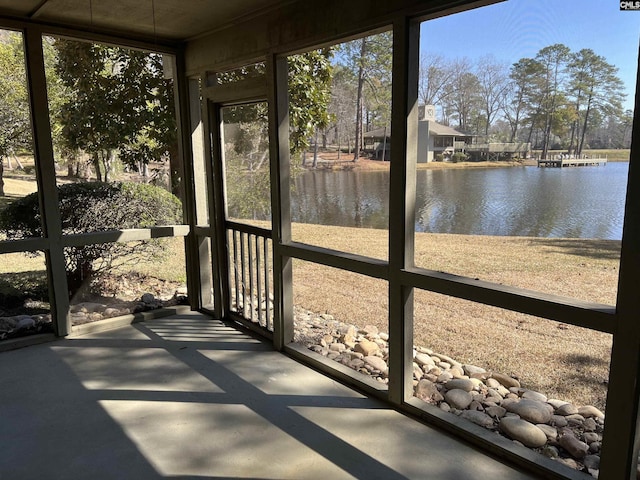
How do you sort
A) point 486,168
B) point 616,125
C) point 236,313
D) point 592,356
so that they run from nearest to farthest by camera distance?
point 616,125 < point 486,168 < point 592,356 < point 236,313

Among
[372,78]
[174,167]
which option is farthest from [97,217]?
[372,78]

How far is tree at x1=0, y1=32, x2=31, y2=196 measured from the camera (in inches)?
165

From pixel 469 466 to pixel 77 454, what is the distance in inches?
77.1

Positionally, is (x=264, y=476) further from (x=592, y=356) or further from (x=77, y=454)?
(x=592, y=356)

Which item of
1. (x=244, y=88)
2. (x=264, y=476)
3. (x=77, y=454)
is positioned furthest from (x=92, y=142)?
(x=264, y=476)

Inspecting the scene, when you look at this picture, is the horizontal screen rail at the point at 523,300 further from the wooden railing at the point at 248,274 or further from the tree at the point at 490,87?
the wooden railing at the point at 248,274

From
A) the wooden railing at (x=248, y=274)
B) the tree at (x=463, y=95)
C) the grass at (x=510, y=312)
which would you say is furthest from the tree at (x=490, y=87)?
the wooden railing at (x=248, y=274)

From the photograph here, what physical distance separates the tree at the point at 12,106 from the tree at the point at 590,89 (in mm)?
4054

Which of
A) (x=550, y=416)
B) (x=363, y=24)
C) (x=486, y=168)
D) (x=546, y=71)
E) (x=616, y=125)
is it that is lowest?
(x=550, y=416)

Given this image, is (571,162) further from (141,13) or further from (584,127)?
(141,13)

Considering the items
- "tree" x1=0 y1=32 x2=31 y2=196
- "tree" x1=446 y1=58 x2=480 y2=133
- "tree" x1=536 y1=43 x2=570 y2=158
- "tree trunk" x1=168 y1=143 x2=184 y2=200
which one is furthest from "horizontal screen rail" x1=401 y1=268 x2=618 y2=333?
"tree trunk" x1=168 y1=143 x2=184 y2=200

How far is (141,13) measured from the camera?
10.9 feet

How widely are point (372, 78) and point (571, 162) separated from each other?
1591mm

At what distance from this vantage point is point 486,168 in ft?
8.22
